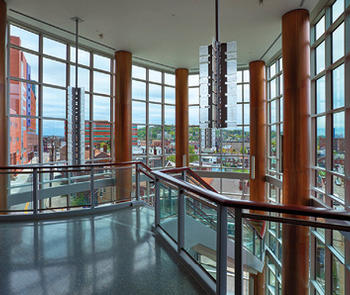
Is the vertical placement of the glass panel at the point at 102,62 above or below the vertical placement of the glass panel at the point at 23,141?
above

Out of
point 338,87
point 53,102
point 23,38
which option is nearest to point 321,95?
point 338,87

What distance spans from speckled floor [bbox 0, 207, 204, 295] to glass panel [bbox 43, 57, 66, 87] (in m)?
6.46

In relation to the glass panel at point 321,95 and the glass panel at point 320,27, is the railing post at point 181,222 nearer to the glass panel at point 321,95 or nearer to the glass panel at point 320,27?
the glass panel at point 321,95

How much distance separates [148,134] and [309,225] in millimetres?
11593

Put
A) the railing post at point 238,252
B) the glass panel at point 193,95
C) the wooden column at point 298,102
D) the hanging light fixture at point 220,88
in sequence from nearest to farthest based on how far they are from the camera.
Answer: the railing post at point 238,252, the hanging light fixture at point 220,88, the wooden column at point 298,102, the glass panel at point 193,95

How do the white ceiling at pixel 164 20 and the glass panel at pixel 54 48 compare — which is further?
the glass panel at pixel 54 48

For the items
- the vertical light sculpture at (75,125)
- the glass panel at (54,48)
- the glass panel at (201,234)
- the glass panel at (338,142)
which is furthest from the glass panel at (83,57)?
the glass panel at (201,234)

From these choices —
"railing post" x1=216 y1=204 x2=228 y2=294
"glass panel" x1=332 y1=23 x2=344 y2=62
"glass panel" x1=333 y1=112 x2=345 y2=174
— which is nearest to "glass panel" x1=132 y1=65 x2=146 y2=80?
"glass panel" x1=332 y1=23 x2=344 y2=62

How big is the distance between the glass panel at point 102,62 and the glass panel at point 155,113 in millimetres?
2893

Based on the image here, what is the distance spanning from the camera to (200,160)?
14.1 meters

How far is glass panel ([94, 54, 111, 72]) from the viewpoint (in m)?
10.9

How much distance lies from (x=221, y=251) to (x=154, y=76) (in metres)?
12.2

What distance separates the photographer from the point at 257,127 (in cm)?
1212

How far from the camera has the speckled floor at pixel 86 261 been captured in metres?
2.42
